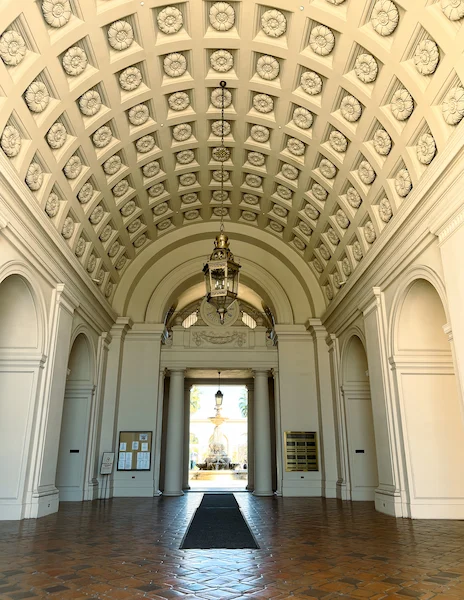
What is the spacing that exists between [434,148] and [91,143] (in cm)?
666

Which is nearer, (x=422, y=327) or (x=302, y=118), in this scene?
(x=422, y=327)

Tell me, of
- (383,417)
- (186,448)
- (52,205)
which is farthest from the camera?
(186,448)

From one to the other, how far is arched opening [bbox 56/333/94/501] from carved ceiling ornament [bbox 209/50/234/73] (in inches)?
291

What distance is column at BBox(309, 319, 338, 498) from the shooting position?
13227mm

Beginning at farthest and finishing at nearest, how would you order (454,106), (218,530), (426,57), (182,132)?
(182,132)
(218,530)
(426,57)
(454,106)

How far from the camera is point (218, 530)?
700cm

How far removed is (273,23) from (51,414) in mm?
8660

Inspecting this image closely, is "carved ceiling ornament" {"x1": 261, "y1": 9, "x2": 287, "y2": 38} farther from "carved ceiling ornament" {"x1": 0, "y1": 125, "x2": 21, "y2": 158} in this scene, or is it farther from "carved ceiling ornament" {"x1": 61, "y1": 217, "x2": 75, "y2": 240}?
"carved ceiling ornament" {"x1": 61, "y1": 217, "x2": 75, "y2": 240}

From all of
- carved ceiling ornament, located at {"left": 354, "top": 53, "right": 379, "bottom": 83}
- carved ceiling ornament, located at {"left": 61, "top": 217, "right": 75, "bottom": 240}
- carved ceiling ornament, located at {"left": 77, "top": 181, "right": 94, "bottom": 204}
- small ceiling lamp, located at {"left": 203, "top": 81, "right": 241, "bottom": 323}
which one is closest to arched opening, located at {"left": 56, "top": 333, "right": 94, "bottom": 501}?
carved ceiling ornament, located at {"left": 61, "top": 217, "right": 75, "bottom": 240}

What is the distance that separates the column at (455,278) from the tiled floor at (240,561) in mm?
2496

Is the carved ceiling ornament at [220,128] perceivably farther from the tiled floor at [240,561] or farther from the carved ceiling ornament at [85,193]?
the tiled floor at [240,561]

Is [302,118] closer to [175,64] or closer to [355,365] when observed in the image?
[175,64]

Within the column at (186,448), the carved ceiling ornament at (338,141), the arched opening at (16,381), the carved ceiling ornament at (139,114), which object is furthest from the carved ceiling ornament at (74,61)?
the column at (186,448)

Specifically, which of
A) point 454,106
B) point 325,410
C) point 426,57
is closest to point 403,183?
point 454,106
